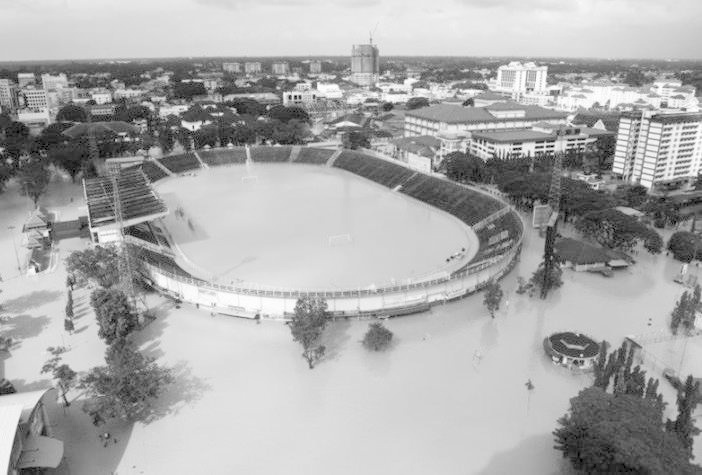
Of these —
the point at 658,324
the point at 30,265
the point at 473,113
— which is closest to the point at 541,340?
the point at 658,324

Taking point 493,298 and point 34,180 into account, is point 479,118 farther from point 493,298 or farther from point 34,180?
point 34,180

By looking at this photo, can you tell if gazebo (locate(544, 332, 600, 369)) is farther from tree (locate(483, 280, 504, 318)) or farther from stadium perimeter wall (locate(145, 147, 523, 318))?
stadium perimeter wall (locate(145, 147, 523, 318))

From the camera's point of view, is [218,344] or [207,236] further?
[207,236]

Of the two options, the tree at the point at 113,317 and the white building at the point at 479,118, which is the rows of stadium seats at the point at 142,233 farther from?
the white building at the point at 479,118

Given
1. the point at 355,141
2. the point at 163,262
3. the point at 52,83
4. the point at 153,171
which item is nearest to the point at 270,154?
the point at 355,141

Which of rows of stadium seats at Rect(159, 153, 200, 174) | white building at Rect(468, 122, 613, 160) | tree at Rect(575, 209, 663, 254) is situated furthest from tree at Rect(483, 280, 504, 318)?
rows of stadium seats at Rect(159, 153, 200, 174)

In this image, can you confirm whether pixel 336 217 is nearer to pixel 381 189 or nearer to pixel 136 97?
pixel 381 189
